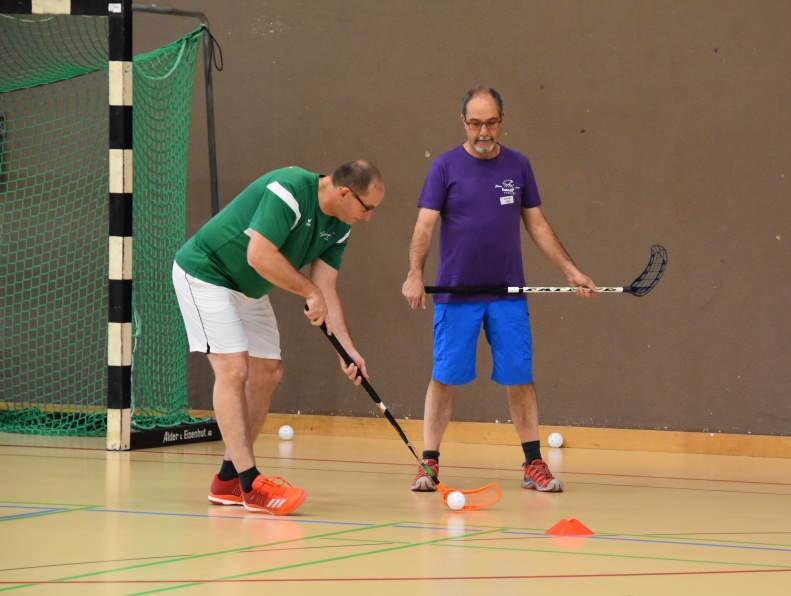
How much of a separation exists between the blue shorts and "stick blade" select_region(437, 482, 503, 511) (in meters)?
0.55

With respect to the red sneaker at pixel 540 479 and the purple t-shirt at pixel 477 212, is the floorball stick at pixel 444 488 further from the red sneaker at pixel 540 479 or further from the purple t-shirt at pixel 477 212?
the purple t-shirt at pixel 477 212

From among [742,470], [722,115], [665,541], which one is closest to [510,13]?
[722,115]

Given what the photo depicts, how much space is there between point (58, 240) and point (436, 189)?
12.0 feet

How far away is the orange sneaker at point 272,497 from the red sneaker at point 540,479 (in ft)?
3.98

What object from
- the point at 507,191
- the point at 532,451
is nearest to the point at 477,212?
the point at 507,191

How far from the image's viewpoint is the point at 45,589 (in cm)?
285

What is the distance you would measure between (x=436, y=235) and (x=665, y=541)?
12.5ft

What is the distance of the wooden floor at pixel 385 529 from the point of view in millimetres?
3006

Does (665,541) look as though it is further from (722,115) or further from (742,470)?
(722,115)

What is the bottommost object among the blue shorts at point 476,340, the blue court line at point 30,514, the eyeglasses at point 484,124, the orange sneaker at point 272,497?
the blue court line at point 30,514

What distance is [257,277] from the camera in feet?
14.4

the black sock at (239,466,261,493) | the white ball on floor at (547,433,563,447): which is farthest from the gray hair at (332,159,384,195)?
the white ball on floor at (547,433,563,447)

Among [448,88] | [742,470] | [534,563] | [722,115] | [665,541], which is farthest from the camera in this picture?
[448,88]

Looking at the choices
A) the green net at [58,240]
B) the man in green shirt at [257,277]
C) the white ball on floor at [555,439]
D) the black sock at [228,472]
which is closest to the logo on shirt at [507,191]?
the man in green shirt at [257,277]
